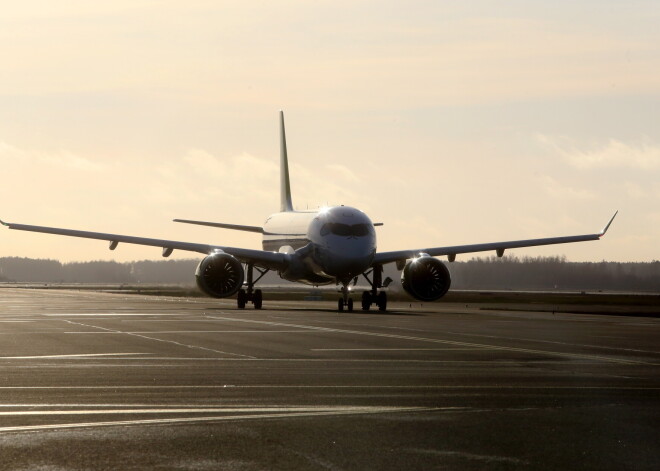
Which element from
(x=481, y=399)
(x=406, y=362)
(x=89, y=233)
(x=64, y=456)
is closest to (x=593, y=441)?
(x=481, y=399)

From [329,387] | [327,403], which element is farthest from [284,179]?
[327,403]

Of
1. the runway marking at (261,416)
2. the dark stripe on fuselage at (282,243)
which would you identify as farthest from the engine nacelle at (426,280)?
the runway marking at (261,416)

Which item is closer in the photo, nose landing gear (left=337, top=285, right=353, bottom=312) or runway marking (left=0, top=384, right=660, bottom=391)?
runway marking (left=0, top=384, right=660, bottom=391)

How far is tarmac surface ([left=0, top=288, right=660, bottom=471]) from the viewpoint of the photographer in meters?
9.98

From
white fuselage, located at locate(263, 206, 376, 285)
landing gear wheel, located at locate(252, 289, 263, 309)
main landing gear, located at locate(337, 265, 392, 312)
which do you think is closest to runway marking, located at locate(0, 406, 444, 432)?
white fuselage, located at locate(263, 206, 376, 285)

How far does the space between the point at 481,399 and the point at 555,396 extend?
1.09m

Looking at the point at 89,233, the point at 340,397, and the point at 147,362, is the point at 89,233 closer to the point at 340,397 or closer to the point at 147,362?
the point at 147,362

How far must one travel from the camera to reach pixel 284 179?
69625mm

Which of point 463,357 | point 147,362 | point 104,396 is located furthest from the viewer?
point 463,357

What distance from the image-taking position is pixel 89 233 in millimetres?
54031

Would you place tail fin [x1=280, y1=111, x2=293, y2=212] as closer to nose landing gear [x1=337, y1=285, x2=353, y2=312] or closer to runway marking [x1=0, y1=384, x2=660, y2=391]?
nose landing gear [x1=337, y1=285, x2=353, y2=312]

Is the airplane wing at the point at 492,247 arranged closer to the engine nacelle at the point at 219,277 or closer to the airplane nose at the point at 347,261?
the airplane nose at the point at 347,261

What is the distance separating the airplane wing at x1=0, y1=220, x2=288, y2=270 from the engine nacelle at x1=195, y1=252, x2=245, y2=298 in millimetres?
1995

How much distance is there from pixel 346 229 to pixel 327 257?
4.91 ft
